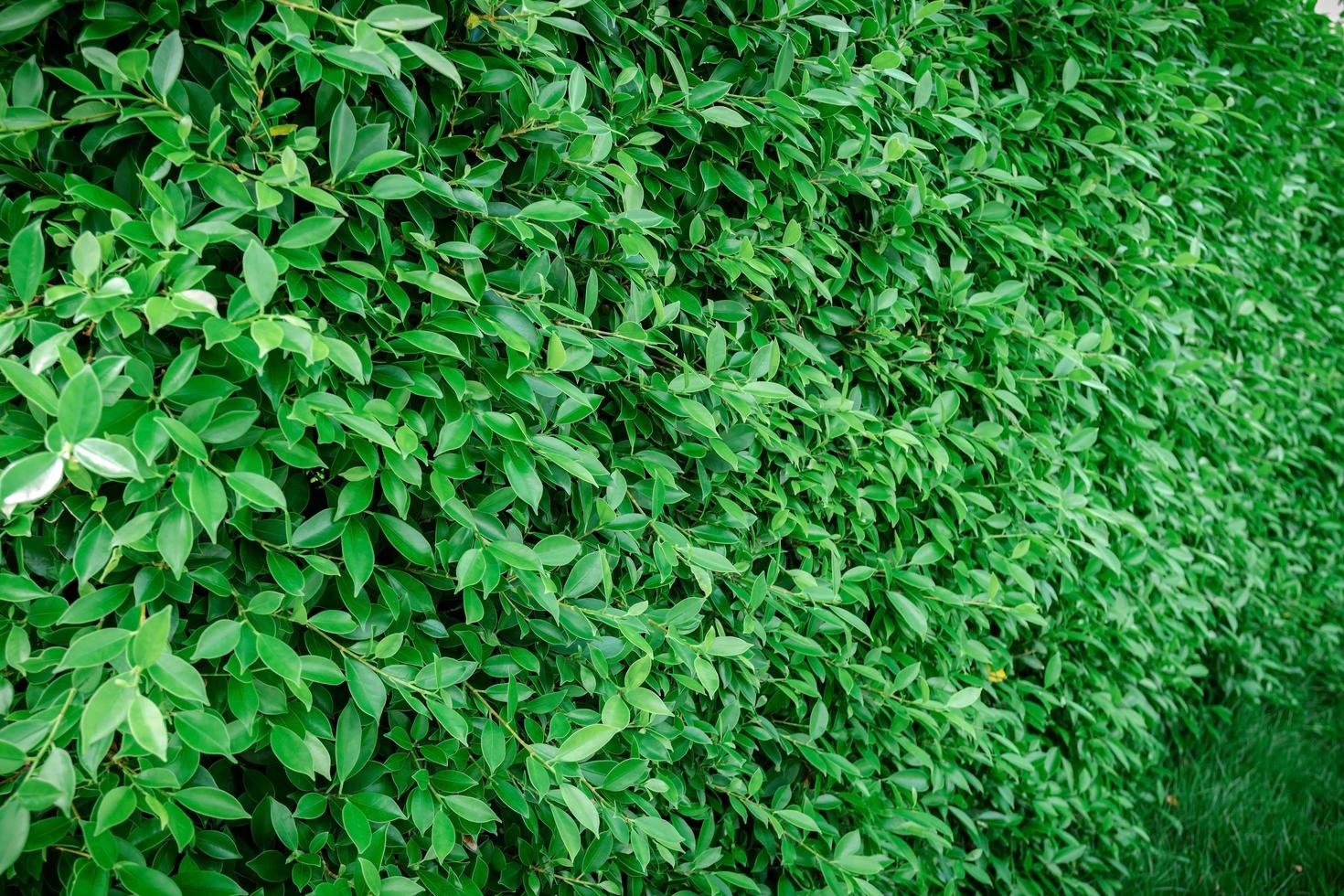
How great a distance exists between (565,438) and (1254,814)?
3.22m

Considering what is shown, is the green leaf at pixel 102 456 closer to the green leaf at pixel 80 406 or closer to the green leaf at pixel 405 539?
the green leaf at pixel 80 406

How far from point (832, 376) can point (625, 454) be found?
578 millimetres

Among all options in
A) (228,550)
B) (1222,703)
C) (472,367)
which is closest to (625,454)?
(472,367)

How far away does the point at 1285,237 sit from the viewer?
156 inches

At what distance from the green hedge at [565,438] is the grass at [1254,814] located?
0.53 meters

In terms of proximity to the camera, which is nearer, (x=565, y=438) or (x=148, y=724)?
(x=148, y=724)

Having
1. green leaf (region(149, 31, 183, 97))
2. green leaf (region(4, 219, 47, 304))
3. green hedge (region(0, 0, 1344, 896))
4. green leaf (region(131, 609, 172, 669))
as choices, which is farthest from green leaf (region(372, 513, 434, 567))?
green leaf (region(149, 31, 183, 97))

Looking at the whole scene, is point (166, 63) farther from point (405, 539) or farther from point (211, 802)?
point (211, 802)

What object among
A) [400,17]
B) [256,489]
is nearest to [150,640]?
[256,489]

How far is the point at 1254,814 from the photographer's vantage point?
3.37 metres

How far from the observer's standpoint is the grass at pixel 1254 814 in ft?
10.0

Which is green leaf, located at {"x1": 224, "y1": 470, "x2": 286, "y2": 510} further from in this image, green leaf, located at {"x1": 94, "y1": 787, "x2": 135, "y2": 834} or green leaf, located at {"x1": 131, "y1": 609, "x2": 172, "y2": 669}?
green leaf, located at {"x1": 94, "y1": 787, "x2": 135, "y2": 834}

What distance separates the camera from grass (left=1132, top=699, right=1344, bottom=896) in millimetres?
3062

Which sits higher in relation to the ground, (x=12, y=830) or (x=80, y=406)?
(x=80, y=406)
